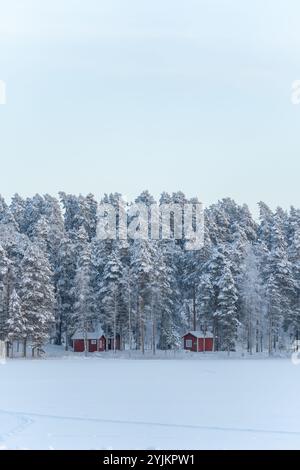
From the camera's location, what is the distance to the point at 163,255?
7344 centimetres

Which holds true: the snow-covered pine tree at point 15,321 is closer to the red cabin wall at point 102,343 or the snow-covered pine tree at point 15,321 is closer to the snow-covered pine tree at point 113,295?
the snow-covered pine tree at point 113,295

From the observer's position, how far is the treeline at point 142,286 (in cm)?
6438

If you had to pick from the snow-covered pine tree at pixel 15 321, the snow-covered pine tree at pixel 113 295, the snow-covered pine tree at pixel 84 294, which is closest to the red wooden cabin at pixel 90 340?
the snow-covered pine tree at pixel 84 294

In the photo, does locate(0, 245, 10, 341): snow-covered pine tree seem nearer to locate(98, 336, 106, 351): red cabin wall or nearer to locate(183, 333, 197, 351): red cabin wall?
locate(98, 336, 106, 351): red cabin wall

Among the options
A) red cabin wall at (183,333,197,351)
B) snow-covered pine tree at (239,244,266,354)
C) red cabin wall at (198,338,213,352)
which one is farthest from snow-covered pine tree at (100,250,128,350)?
snow-covered pine tree at (239,244,266,354)

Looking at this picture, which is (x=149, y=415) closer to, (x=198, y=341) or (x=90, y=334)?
(x=90, y=334)

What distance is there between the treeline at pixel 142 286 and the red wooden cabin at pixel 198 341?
1148mm

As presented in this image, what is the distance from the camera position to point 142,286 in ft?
231

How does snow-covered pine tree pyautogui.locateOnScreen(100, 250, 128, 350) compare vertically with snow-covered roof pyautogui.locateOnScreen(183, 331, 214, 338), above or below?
above

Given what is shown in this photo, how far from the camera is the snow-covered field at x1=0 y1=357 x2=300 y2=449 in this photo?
15488mm

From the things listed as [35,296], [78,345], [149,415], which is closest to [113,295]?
[78,345]

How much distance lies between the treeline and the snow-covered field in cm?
3308

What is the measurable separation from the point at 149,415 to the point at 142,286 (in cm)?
5098
